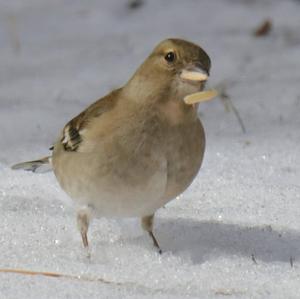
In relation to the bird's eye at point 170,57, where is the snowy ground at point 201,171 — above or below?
below

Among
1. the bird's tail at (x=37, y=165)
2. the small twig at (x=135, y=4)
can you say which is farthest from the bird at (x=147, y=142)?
the small twig at (x=135, y=4)

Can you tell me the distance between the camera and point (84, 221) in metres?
4.54

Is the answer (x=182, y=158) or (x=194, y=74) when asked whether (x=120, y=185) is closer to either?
(x=182, y=158)

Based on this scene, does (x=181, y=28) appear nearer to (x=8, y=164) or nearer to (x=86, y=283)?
(x=8, y=164)

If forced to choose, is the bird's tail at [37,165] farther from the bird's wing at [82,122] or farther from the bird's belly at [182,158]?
the bird's belly at [182,158]

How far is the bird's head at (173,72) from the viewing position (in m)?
4.21

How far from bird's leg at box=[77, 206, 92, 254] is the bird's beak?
29.2 inches

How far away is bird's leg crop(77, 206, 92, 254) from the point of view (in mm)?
4492

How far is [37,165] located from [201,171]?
0.94 meters

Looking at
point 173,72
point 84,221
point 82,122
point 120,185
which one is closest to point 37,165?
point 82,122

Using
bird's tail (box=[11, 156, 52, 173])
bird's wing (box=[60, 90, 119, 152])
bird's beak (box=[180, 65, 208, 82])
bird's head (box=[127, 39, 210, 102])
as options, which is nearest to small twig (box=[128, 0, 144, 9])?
bird's tail (box=[11, 156, 52, 173])

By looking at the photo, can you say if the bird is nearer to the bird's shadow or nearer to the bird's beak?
the bird's beak

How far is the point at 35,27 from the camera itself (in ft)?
27.6

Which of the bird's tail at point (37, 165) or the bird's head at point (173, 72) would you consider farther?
the bird's tail at point (37, 165)
